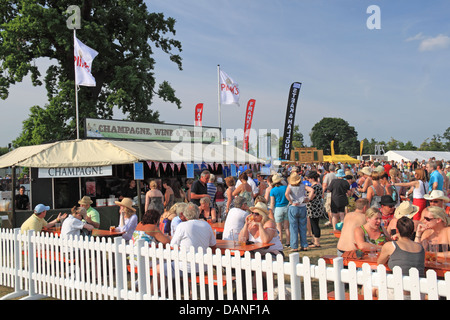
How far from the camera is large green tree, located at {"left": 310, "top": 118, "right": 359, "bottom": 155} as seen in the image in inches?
3799

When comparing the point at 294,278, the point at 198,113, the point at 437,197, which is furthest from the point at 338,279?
the point at 198,113

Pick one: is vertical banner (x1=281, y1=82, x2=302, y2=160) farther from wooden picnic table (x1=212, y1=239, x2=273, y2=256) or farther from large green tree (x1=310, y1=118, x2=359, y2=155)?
large green tree (x1=310, y1=118, x2=359, y2=155)

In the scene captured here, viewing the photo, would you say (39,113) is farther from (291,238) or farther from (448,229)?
(448,229)

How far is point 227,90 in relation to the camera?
60.6ft

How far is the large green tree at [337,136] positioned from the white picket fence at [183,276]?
95443mm

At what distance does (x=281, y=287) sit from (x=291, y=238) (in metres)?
4.48

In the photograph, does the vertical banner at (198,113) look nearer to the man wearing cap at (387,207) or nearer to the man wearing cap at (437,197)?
the man wearing cap at (387,207)

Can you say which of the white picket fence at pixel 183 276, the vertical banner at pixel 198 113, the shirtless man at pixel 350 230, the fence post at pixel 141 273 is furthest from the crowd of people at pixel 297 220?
the vertical banner at pixel 198 113

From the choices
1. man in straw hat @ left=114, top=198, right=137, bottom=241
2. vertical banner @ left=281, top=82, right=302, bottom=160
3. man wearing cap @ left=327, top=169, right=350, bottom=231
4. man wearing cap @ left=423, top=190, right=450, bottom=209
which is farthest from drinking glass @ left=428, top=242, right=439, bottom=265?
vertical banner @ left=281, top=82, right=302, bottom=160

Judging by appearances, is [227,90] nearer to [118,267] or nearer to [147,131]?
[147,131]

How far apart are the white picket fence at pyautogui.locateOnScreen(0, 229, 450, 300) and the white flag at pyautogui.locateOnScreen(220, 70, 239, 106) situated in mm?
13357

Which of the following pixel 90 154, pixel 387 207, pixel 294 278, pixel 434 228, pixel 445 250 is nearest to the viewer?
pixel 294 278

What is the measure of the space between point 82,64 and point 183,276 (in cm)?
1271

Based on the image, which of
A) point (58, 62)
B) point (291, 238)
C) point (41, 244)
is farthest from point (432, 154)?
point (41, 244)
